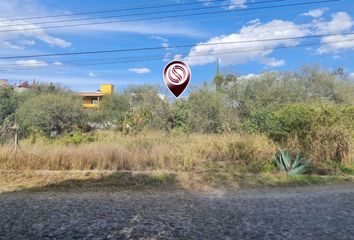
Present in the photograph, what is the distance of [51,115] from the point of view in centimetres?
2102

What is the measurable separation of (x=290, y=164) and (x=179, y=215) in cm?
453

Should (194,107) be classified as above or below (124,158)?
above

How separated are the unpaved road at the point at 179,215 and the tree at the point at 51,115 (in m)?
14.8

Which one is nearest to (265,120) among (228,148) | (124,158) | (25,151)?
(228,148)

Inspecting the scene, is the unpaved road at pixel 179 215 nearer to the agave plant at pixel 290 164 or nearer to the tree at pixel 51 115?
the agave plant at pixel 290 164

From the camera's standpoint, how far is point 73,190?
6.68 metres

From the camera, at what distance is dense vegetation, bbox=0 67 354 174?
346 inches

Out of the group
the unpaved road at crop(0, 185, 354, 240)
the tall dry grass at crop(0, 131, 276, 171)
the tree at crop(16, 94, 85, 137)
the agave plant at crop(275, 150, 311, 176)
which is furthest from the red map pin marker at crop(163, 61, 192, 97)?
the tree at crop(16, 94, 85, 137)

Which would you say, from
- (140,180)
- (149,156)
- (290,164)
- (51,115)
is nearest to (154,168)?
(149,156)

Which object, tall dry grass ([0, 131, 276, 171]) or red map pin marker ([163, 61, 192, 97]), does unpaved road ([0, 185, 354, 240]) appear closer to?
tall dry grass ([0, 131, 276, 171])

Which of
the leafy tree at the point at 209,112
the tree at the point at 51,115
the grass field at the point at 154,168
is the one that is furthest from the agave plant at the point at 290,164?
the tree at the point at 51,115

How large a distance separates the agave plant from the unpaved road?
1473 millimetres

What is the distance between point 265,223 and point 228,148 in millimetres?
5054

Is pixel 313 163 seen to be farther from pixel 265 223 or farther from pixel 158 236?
pixel 158 236
